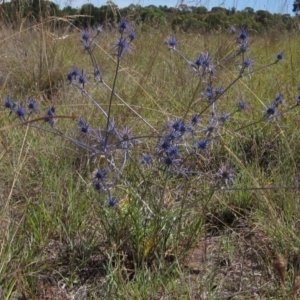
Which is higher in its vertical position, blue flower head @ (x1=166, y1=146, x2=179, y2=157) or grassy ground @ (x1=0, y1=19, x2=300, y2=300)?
blue flower head @ (x1=166, y1=146, x2=179, y2=157)

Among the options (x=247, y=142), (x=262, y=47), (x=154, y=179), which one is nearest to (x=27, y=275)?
(x=154, y=179)

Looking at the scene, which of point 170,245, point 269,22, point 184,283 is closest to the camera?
point 184,283

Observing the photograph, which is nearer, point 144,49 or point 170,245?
point 170,245

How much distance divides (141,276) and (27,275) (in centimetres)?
26

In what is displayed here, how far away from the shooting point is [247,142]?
2170 millimetres

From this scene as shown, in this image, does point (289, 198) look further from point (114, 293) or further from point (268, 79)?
point (268, 79)

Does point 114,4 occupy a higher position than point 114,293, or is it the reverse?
point 114,4

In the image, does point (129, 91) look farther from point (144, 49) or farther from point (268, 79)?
point (144, 49)

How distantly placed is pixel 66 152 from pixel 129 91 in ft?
3.31

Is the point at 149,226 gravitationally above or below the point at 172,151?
below

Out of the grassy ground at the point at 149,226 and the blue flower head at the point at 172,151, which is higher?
the blue flower head at the point at 172,151

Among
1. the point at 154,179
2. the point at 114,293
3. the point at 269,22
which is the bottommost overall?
the point at 114,293

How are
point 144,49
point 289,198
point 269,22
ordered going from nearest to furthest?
point 289,198 → point 144,49 → point 269,22

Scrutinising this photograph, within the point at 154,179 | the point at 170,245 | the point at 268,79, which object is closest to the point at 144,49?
the point at 268,79
